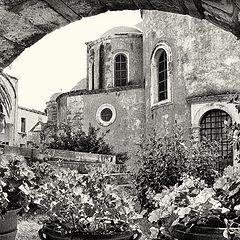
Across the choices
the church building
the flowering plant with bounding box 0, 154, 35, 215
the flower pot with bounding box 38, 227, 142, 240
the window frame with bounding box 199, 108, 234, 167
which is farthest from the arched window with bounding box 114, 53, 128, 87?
the flower pot with bounding box 38, 227, 142, 240

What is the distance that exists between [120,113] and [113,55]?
3642 mm

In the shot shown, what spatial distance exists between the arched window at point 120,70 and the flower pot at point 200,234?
727 inches

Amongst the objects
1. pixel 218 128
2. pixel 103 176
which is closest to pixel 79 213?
pixel 103 176

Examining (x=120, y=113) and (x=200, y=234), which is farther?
(x=120, y=113)

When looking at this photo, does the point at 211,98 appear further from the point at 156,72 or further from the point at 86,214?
the point at 86,214

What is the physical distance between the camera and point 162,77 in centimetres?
1706

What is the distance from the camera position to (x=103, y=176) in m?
4.18

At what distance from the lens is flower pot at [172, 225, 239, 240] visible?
2.14 m

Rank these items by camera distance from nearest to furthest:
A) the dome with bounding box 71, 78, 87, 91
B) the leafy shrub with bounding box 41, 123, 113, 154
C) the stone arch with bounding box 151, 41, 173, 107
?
1. the leafy shrub with bounding box 41, 123, 113, 154
2. the stone arch with bounding box 151, 41, 173, 107
3. the dome with bounding box 71, 78, 87, 91

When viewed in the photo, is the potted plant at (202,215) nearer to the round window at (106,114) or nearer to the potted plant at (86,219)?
the potted plant at (86,219)

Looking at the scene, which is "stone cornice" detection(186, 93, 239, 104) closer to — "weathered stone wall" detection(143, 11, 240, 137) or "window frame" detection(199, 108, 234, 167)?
"weathered stone wall" detection(143, 11, 240, 137)

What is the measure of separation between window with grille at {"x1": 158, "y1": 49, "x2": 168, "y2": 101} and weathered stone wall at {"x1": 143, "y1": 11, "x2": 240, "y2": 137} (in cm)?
61

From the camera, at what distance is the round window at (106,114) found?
62.0 ft

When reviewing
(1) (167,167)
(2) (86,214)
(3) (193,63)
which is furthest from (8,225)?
(3) (193,63)
